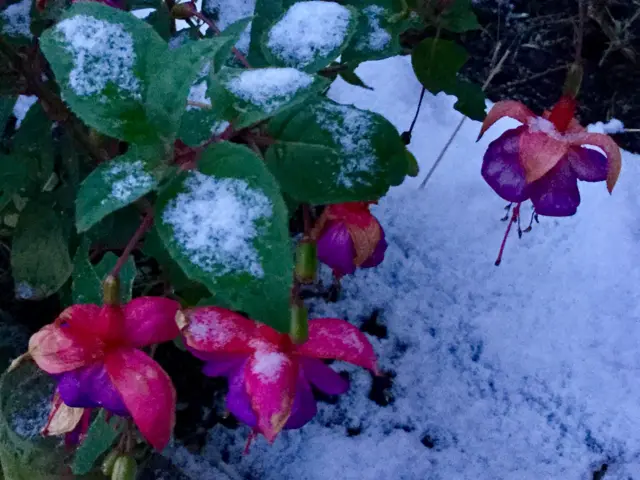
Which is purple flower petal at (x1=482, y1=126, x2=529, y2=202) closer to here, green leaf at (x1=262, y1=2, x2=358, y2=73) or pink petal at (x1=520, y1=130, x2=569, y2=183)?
pink petal at (x1=520, y1=130, x2=569, y2=183)

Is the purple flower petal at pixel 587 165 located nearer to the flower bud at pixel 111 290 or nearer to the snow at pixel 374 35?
the snow at pixel 374 35

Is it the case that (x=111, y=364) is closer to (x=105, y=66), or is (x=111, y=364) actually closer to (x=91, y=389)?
(x=91, y=389)

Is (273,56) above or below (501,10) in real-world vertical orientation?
above

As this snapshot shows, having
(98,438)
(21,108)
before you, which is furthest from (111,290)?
(21,108)

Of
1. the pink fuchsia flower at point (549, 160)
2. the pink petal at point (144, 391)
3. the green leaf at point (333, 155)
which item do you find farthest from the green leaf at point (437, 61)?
the pink petal at point (144, 391)

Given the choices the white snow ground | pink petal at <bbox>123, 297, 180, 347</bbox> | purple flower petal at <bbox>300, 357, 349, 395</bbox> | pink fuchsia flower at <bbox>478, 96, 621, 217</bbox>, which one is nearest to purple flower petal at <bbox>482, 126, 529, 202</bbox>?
pink fuchsia flower at <bbox>478, 96, 621, 217</bbox>

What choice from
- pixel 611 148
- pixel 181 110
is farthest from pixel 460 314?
pixel 181 110

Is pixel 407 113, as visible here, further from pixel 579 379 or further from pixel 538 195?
pixel 538 195
